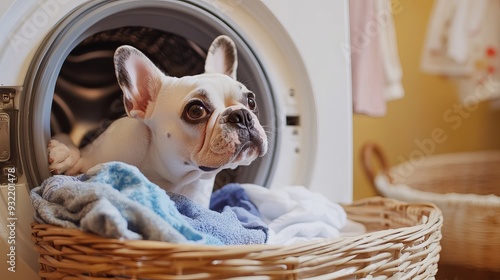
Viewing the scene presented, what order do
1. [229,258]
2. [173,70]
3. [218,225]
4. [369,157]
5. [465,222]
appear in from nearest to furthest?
1. [229,258]
2. [218,225]
3. [173,70]
4. [465,222]
5. [369,157]

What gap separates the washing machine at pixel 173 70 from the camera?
2.85 feet

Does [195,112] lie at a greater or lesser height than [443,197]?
greater

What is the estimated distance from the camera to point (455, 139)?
7.64ft

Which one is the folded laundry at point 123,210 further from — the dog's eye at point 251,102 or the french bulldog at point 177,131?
the dog's eye at point 251,102

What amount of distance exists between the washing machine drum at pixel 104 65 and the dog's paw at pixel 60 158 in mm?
14

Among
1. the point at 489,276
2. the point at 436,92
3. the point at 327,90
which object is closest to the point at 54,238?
the point at 327,90

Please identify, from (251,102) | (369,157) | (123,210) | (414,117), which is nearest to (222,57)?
(251,102)

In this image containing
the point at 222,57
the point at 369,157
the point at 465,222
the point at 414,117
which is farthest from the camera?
the point at 414,117

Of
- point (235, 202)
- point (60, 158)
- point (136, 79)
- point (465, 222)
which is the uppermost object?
point (136, 79)

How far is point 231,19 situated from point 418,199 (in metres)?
0.65

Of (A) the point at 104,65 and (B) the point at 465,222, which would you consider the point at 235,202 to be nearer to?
(A) the point at 104,65

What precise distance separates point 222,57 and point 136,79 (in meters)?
0.18

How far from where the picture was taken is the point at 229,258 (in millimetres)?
671

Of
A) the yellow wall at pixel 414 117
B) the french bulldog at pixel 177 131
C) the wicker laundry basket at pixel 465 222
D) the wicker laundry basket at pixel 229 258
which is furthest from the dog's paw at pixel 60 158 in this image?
the yellow wall at pixel 414 117
